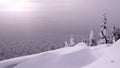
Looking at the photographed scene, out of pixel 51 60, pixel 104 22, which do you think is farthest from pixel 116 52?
pixel 104 22

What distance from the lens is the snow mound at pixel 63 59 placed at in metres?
12.8

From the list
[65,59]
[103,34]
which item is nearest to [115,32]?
[103,34]

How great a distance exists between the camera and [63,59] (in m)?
13.2

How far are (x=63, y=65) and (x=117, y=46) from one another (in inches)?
122

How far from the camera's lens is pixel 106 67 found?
991 cm

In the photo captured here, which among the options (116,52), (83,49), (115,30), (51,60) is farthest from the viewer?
(115,30)

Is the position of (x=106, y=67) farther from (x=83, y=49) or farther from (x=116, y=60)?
(x=83, y=49)

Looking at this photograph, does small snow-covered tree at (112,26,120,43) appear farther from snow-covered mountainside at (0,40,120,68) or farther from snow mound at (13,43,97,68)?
snow mound at (13,43,97,68)

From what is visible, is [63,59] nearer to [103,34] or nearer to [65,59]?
[65,59]

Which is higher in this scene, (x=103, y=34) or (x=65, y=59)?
(x=65, y=59)

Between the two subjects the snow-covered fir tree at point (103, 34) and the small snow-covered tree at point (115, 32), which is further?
the small snow-covered tree at point (115, 32)

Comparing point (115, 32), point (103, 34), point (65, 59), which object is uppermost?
point (65, 59)

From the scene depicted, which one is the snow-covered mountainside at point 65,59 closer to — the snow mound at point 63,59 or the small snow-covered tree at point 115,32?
the snow mound at point 63,59

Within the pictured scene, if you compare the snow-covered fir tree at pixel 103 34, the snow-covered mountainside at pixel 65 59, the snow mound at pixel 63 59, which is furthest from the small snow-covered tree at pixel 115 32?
the snow mound at pixel 63 59
